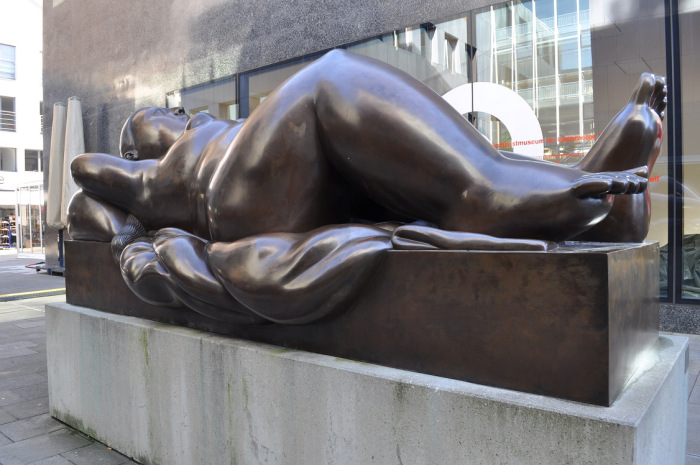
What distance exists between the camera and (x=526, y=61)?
22.8 ft

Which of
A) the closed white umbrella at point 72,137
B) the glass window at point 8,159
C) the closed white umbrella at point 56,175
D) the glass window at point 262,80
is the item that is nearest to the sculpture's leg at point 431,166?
the glass window at point 262,80

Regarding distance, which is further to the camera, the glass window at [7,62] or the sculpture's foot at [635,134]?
the glass window at [7,62]

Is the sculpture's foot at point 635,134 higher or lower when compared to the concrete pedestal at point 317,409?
higher

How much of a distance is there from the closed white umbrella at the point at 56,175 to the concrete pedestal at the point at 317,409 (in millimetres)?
10656

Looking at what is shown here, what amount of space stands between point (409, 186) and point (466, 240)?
30 centimetres

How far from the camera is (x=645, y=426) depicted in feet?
4.55

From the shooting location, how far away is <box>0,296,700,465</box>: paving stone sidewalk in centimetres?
277

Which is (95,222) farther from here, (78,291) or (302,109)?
(302,109)

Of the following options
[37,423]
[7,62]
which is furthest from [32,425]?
[7,62]

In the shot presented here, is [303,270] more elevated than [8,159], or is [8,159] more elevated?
[8,159]

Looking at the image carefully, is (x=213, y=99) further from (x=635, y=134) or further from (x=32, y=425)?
(x=635, y=134)

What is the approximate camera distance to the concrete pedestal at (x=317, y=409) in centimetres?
142

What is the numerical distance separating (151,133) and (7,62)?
32.1m

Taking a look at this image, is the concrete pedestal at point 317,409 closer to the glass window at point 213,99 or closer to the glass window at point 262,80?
the glass window at point 262,80
